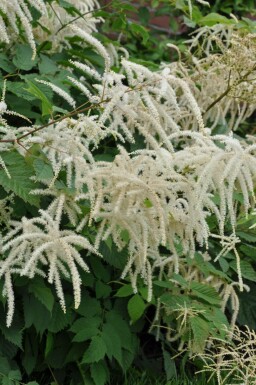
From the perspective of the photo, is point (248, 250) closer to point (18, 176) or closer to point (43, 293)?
point (43, 293)

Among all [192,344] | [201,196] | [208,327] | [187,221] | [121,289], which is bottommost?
[192,344]

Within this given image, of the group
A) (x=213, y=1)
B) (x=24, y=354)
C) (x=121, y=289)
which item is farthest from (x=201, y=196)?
(x=213, y=1)

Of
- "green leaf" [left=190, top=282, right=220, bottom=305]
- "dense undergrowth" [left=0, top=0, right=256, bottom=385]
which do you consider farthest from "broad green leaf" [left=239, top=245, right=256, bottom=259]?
"green leaf" [left=190, top=282, right=220, bottom=305]

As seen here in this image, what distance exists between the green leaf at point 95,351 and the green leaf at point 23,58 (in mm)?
1519

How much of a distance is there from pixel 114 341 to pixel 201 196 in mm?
1059

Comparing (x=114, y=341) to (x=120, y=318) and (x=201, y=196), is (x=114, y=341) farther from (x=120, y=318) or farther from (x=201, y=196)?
(x=201, y=196)

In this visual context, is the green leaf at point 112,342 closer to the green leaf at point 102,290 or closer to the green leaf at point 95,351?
the green leaf at point 95,351

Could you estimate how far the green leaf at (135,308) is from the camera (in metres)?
3.52

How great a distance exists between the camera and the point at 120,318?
363 cm

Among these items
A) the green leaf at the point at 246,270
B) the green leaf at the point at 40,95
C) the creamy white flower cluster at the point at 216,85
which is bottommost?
the green leaf at the point at 246,270

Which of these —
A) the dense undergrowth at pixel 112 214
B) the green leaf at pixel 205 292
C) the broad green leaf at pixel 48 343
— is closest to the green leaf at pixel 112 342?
the dense undergrowth at pixel 112 214

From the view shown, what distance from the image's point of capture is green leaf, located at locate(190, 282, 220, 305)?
3.72 m

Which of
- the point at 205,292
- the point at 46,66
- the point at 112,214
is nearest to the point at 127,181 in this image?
the point at 112,214

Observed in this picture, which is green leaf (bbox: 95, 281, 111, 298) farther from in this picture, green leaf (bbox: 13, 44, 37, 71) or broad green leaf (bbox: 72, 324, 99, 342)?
green leaf (bbox: 13, 44, 37, 71)
